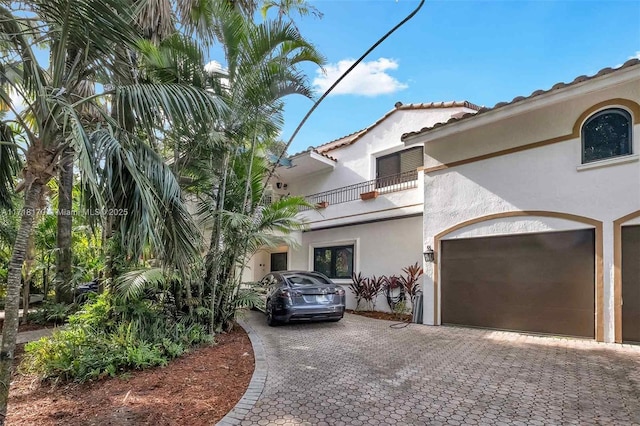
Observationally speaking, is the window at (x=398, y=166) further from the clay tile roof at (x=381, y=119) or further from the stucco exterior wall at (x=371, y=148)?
the clay tile roof at (x=381, y=119)

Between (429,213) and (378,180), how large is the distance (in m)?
3.77

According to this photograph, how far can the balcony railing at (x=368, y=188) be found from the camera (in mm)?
12867

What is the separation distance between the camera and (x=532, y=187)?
8547 mm

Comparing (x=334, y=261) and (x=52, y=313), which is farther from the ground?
(x=334, y=261)

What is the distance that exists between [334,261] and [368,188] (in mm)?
3258

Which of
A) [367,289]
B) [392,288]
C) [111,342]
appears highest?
[392,288]

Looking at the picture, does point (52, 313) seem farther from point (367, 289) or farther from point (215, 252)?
point (367, 289)

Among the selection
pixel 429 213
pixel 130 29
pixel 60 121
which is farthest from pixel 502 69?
pixel 60 121

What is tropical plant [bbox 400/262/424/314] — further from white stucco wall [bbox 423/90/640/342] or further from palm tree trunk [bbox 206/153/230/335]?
palm tree trunk [bbox 206/153/230/335]

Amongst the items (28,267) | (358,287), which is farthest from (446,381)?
(28,267)

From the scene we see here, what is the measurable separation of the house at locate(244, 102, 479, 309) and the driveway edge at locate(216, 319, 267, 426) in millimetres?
4719

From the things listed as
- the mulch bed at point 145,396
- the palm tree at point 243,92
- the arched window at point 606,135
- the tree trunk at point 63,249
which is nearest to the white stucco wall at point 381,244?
the arched window at point 606,135

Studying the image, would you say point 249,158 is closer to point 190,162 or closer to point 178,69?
point 190,162

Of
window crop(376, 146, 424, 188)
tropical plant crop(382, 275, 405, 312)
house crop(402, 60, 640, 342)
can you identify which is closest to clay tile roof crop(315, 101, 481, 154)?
window crop(376, 146, 424, 188)
